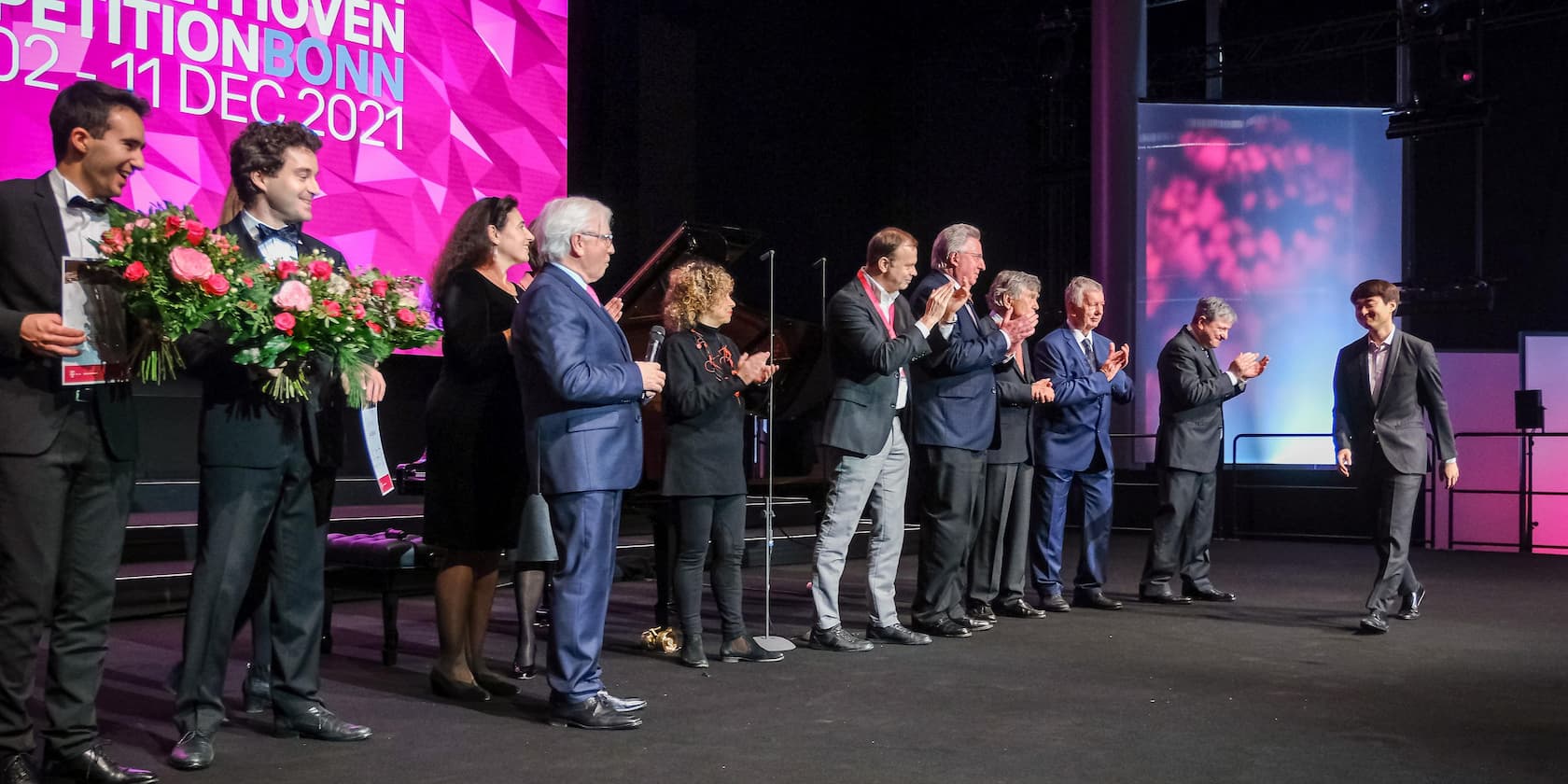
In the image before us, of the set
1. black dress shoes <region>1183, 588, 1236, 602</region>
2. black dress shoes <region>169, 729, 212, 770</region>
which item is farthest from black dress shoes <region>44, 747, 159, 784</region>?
black dress shoes <region>1183, 588, 1236, 602</region>

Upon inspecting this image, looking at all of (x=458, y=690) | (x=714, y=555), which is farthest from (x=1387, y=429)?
(x=458, y=690)

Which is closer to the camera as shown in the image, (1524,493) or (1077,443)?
(1077,443)

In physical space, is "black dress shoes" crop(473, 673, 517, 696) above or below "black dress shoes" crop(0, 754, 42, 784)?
below

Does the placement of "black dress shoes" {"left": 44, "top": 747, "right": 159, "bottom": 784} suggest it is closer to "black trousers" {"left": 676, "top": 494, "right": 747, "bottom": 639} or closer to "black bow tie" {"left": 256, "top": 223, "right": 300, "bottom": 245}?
"black bow tie" {"left": 256, "top": 223, "right": 300, "bottom": 245}

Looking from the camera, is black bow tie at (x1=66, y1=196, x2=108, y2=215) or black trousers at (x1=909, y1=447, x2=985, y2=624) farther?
black trousers at (x1=909, y1=447, x2=985, y2=624)

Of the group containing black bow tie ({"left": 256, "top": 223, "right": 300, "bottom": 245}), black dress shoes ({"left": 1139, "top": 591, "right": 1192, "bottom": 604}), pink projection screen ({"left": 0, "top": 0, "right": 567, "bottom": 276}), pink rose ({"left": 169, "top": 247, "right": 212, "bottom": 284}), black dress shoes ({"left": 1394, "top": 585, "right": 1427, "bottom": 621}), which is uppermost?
pink projection screen ({"left": 0, "top": 0, "right": 567, "bottom": 276})

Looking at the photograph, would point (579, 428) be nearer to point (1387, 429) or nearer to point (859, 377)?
point (859, 377)

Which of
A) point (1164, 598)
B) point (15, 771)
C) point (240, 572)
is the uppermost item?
point (240, 572)

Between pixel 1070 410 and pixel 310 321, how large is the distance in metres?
4.09

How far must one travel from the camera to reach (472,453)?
391 cm

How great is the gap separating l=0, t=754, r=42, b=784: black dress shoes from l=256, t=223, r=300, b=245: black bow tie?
1.29m

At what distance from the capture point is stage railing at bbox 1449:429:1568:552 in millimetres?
10469

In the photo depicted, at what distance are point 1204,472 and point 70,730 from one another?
5.21m

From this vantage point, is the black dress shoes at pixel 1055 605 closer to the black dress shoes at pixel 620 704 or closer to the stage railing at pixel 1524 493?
the black dress shoes at pixel 620 704
